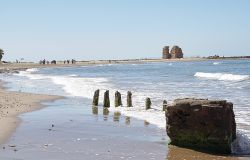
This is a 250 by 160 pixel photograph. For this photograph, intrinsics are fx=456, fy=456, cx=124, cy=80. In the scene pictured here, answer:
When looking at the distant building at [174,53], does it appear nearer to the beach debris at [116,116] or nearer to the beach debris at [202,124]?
the beach debris at [116,116]

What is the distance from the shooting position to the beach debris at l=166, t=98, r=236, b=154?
11.2 metres

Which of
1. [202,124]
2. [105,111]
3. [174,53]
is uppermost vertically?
[202,124]

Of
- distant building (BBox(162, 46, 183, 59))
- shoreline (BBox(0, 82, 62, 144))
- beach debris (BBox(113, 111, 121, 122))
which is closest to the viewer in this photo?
shoreline (BBox(0, 82, 62, 144))

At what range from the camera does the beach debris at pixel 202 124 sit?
36.9 feet

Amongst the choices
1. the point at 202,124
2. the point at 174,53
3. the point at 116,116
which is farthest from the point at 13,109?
the point at 174,53

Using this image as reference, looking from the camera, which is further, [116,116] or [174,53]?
[174,53]

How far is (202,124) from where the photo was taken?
11.5m

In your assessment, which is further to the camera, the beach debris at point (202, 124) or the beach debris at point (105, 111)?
the beach debris at point (105, 111)

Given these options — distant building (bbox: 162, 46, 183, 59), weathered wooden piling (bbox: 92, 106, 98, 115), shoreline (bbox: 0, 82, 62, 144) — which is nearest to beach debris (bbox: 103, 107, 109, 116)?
weathered wooden piling (bbox: 92, 106, 98, 115)

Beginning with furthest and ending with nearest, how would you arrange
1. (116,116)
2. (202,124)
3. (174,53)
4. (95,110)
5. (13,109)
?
(174,53) < (95,110) < (13,109) < (116,116) < (202,124)

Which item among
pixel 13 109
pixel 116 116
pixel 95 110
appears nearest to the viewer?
pixel 116 116

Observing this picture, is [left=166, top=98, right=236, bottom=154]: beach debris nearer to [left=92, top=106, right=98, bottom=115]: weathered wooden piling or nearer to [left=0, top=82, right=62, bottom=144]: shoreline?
[left=0, top=82, right=62, bottom=144]: shoreline

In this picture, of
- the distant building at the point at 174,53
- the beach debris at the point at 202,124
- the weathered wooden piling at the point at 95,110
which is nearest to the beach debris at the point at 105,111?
the weathered wooden piling at the point at 95,110

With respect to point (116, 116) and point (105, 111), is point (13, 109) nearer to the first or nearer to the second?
point (105, 111)
